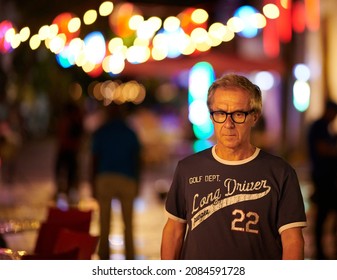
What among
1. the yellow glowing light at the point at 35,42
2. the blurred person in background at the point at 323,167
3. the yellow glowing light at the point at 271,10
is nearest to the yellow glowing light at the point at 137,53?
the yellow glowing light at the point at 271,10

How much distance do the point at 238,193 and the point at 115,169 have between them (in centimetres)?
584

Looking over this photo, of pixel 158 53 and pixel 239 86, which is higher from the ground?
pixel 158 53

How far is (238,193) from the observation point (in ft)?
15.7

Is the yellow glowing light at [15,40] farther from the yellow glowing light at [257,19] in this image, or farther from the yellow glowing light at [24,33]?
the yellow glowing light at [257,19]

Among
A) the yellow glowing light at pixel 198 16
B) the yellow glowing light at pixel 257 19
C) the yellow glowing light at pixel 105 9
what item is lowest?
the yellow glowing light at pixel 105 9

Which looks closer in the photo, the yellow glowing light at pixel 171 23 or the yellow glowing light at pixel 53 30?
the yellow glowing light at pixel 53 30

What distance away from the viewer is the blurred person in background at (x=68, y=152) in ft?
55.2

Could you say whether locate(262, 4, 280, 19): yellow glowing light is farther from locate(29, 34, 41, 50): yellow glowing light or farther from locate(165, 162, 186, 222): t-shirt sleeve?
locate(165, 162, 186, 222): t-shirt sleeve

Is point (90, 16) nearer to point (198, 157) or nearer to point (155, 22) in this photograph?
point (155, 22)

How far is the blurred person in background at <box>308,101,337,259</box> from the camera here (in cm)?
1097

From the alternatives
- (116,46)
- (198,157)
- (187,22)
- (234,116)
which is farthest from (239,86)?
(116,46)

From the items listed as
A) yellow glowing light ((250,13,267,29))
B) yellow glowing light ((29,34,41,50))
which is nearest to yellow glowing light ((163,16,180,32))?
yellow glowing light ((250,13,267,29))

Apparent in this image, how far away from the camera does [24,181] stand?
69.7 feet
